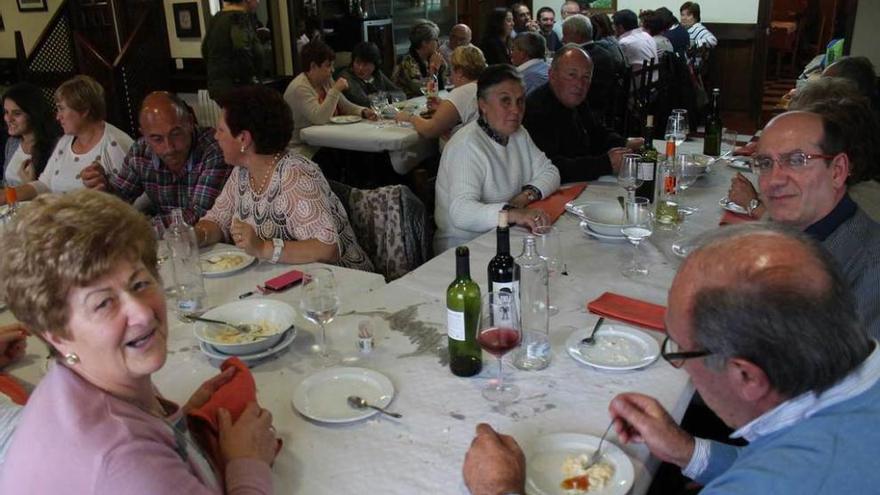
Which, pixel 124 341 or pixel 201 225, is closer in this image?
pixel 124 341

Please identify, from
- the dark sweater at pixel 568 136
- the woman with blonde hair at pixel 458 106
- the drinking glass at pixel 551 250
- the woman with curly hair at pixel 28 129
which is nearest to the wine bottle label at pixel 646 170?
the dark sweater at pixel 568 136

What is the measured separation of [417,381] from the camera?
1.51 meters

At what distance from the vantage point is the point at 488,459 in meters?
1.16

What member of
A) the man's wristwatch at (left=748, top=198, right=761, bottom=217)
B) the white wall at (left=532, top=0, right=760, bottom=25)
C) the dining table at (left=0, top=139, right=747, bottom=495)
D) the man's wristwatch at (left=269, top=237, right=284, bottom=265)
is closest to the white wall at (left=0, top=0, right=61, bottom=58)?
the man's wristwatch at (left=269, top=237, right=284, bottom=265)

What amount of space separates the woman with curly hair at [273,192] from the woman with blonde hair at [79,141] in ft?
3.46

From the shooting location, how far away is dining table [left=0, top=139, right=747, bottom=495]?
124cm

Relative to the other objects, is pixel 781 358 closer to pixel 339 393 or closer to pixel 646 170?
pixel 339 393

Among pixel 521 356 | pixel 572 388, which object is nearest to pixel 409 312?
pixel 521 356

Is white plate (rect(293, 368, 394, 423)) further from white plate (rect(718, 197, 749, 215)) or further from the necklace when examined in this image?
white plate (rect(718, 197, 749, 215))

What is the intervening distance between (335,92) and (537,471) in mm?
4173

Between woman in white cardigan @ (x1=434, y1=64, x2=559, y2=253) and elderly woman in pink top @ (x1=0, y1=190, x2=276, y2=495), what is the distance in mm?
1641

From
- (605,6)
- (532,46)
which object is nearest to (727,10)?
(605,6)

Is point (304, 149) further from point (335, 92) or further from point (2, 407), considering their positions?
point (2, 407)

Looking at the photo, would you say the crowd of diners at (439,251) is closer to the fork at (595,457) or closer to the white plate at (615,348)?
the fork at (595,457)
